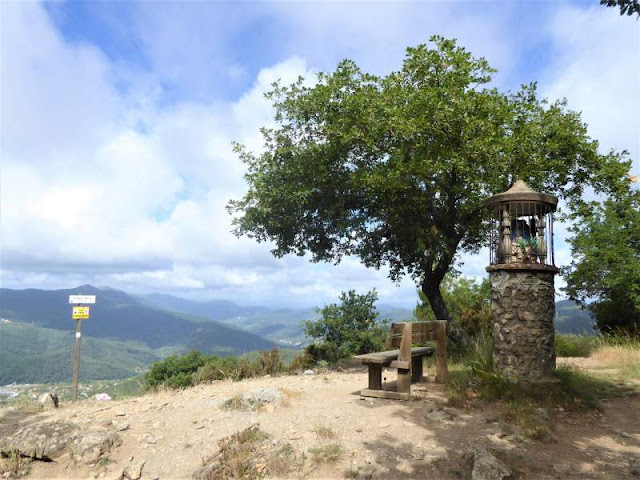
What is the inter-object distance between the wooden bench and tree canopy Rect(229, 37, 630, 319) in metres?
3.77

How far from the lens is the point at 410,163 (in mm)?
13000

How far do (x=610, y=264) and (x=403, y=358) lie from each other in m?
13.3

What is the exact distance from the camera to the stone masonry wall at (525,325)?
890 centimetres

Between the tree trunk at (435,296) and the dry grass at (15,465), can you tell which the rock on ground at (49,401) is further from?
the tree trunk at (435,296)

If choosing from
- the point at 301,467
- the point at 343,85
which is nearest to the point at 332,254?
the point at 343,85

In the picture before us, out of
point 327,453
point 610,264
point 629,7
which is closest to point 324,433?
point 327,453

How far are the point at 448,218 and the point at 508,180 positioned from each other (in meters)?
2.35

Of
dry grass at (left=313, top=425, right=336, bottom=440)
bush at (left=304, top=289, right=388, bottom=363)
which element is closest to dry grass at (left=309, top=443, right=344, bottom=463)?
dry grass at (left=313, top=425, right=336, bottom=440)

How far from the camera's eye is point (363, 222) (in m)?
15.9

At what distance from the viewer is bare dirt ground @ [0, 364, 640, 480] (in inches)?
240

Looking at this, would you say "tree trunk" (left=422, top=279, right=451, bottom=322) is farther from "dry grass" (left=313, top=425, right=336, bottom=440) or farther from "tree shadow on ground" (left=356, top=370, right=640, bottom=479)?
"dry grass" (left=313, top=425, right=336, bottom=440)

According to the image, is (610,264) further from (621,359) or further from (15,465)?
(15,465)

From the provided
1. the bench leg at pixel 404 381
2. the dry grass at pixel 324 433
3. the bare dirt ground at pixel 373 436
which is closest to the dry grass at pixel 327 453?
the bare dirt ground at pixel 373 436

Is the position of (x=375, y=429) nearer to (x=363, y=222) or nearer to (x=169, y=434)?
(x=169, y=434)
